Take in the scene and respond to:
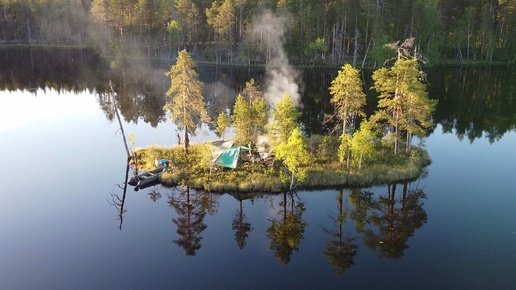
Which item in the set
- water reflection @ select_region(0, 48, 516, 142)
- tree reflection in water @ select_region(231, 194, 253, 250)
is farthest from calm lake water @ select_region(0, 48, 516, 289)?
water reflection @ select_region(0, 48, 516, 142)

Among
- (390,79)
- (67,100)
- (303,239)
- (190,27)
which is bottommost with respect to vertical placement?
(303,239)

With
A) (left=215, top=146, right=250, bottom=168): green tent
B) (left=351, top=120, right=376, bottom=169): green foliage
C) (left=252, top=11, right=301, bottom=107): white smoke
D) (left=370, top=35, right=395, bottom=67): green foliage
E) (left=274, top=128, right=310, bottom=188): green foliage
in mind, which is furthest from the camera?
(left=252, top=11, right=301, bottom=107): white smoke

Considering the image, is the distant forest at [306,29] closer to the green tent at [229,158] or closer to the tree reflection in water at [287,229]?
the green tent at [229,158]

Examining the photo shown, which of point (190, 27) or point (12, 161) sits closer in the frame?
point (12, 161)

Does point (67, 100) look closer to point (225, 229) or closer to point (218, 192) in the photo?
point (218, 192)

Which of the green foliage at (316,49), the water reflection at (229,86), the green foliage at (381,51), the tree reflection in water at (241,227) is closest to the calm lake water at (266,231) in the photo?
the tree reflection in water at (241,227)

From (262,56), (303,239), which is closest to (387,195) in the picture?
(303,239)

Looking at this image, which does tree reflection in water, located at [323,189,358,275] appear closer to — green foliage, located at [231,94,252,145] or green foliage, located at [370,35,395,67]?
green foliage, located at [231,94,252,145]
